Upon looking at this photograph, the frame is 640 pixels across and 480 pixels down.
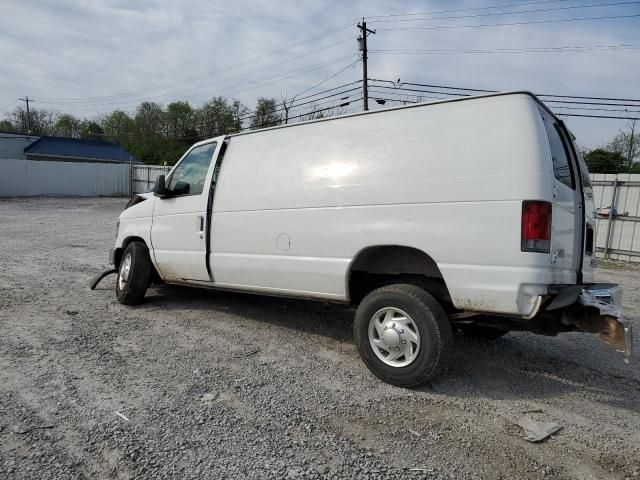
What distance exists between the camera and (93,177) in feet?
103

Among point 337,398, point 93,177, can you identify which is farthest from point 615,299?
point 93,177

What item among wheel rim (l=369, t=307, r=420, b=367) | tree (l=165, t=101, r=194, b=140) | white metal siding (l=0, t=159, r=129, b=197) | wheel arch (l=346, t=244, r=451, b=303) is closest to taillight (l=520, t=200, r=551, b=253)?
wheel arch (l=346, t=244, r=451, b=303)

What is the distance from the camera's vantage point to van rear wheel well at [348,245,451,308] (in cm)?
404

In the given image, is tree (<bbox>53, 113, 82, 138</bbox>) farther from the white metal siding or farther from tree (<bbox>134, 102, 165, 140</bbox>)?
the white metal siding

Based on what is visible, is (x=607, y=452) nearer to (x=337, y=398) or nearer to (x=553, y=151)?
(x=337, y=398)

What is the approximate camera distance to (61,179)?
30.1m

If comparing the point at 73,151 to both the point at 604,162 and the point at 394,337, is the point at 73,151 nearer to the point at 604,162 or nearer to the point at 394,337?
the point at 604,162

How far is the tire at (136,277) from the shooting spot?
241 inches

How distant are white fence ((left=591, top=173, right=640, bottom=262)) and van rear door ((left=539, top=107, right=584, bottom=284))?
937cm

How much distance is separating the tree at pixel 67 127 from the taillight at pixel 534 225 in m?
76.9

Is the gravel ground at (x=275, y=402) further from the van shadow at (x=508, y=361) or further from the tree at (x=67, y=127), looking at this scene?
the tree at (x=67, y=127)

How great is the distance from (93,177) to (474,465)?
3290 centimetres

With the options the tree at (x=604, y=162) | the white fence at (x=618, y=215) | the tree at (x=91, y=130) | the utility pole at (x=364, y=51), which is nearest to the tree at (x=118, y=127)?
the tree at (x=91, y=130)

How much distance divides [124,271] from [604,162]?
36.0 metres
